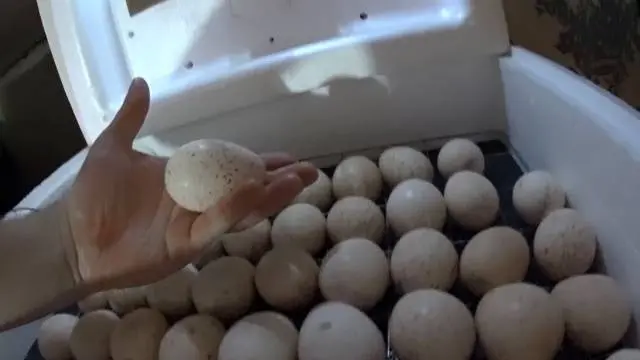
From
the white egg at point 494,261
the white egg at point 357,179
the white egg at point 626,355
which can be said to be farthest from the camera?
the white egg at point 357,179

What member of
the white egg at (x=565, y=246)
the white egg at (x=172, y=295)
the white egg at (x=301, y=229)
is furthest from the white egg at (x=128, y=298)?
the white egg at (x=565, y=246)

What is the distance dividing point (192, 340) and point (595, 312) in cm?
30

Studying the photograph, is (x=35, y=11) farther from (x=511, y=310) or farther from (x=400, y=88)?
(x=511, y=310)

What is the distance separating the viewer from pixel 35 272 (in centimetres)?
65

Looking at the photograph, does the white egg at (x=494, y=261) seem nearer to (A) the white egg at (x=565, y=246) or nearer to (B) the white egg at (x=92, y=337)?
(A) the white egg at (x=565, y=246)

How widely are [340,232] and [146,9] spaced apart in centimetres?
35

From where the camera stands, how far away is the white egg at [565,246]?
2.28ft

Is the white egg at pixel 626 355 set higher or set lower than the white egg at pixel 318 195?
lower

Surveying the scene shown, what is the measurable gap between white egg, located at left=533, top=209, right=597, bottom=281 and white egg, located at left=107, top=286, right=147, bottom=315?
Result: 1.09 ft

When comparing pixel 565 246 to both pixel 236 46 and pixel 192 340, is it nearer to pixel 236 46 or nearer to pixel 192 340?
pixel 192 340

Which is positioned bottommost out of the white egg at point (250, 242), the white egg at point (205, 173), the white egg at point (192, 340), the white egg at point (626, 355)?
the white egg at point (626, 355)

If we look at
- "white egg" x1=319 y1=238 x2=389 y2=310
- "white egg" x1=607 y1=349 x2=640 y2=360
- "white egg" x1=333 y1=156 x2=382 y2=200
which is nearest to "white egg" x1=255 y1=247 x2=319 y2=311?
"white egg" x1=319 y1=238 x2=389 y2=310

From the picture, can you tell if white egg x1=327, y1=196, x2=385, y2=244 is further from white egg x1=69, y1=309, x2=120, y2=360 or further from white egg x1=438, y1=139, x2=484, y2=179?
white egg x1=69, y1=309, x2=120, y2=360

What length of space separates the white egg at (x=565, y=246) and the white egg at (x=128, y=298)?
33 centimetres
